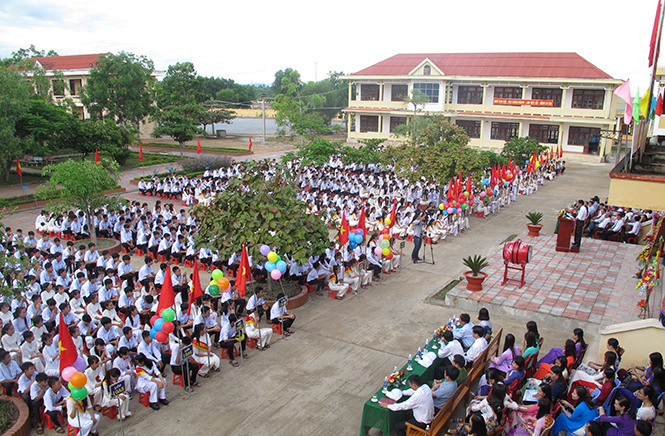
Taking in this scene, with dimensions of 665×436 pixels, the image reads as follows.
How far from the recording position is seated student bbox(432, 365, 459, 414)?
6062 millimetres

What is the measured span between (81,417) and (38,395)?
773mm

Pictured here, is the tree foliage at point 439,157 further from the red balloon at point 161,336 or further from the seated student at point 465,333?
the red balloon at point 161,336

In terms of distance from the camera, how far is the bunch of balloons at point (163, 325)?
23.5 feet

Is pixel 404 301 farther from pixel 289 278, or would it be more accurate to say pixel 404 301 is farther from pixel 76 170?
pixel 76 170

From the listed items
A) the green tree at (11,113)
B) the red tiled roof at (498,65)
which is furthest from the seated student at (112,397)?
the red tiled roof at (498,65)

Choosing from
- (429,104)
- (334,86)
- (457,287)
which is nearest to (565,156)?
(429,104)

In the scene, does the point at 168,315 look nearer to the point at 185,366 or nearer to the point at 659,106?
the point at 185,366

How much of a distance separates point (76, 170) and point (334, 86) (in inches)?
2354

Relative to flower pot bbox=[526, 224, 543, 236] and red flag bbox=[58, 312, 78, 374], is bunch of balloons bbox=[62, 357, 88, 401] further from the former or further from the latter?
flower pot bbox=[526, 224, 543, 236]

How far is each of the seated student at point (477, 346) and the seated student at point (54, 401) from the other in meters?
5.54

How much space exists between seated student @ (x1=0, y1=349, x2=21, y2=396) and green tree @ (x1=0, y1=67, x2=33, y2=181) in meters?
17.3

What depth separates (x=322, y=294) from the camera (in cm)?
1112

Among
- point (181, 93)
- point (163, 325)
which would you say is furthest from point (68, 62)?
point (163, 325)

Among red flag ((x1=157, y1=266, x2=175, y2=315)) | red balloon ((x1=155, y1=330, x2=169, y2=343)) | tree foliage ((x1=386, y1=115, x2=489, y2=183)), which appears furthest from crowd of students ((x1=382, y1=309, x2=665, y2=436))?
tree foliage ((x1=386, y1=115, x2=489, y2=183))
